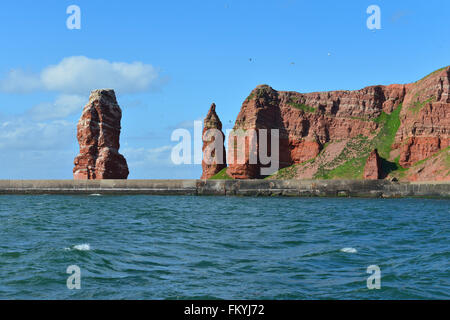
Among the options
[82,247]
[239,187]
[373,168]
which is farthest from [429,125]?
[82,247]

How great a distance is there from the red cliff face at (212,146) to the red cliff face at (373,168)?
33422 mm

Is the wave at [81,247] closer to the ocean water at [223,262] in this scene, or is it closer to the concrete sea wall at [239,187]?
the ocean water at [223,262]

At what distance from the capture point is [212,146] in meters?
100

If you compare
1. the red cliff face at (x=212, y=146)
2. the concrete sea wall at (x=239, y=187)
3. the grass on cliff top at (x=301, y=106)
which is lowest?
the concrete sea wall at (x=239, y=187)

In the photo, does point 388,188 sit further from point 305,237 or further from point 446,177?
point 305,237

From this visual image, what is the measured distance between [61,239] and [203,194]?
4591cm

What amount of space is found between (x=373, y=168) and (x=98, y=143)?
51.7 m

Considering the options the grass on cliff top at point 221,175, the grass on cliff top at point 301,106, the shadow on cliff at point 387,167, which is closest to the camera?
the shadow on cliff at point 387,167

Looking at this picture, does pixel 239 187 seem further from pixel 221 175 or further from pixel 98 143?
pixel 98 143

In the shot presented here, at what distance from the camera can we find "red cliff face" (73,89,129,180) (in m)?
84.7

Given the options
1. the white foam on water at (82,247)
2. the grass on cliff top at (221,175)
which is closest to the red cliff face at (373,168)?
the grass on cliff top at (221,175)

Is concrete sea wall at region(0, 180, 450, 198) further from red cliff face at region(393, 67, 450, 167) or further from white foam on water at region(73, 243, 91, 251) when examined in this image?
white foam on water at region(73, 243, 91, 251)

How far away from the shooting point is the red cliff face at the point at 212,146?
97.3 meters
